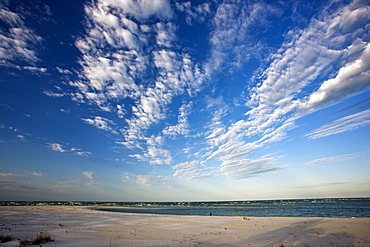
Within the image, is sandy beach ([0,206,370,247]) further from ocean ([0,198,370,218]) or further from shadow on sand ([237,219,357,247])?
ocean ([0,198,370,218])

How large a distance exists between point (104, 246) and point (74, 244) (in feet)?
7.70

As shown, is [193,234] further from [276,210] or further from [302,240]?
[276,210]

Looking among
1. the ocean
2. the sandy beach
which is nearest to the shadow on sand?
the sandy beach

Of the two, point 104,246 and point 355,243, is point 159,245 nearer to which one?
point 104,246

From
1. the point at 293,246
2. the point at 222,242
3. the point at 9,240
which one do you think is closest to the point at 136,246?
the point at 222,242

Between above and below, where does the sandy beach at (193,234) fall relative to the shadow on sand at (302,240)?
above

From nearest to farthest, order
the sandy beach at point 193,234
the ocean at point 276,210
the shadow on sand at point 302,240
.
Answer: the shadow on sand at point 302,240, the sandy beach at point 193,234, the ocean at point 276,210

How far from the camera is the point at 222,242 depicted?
13.7 m

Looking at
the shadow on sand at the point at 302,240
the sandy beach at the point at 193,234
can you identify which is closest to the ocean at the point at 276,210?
the sandy beach at the point at 193,234

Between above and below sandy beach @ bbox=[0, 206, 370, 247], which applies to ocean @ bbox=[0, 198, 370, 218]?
above

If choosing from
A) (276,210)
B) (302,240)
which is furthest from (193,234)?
(276,210)

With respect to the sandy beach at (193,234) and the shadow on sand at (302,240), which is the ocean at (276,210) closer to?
the sandy beach at (193,234)

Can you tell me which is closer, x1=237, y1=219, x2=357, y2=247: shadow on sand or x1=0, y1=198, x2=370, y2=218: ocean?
x1=237, y1=219, x2=357, y2=247: shadow on sand

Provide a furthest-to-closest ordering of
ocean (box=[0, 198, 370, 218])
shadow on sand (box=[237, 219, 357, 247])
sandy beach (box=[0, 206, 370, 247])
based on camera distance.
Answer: ocean (box=[0, 198, 370, 218]), sandy beach (box=[0, 206, 370, 247]), shadow on sand (box=[237, 219, 357, 247])
